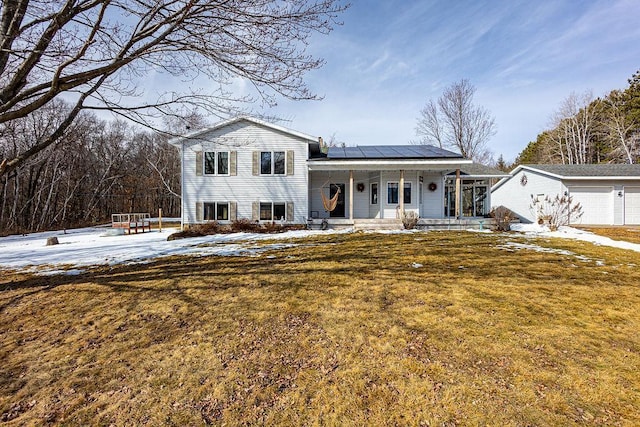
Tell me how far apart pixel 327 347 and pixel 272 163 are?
11.9 metres

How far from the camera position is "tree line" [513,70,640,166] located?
24.9 metres

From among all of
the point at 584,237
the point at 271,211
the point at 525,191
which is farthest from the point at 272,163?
the point at 525,191

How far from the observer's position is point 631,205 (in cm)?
1592

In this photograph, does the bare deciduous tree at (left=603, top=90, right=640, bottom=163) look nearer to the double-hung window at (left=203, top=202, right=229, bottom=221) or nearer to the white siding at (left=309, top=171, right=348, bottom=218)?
the white siding at (left=309, top=171, right=348, bottom=218)

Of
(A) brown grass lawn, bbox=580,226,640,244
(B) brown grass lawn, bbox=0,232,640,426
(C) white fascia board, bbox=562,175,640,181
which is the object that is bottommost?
(B) brown grass lawn, bbox=0,232,640,426

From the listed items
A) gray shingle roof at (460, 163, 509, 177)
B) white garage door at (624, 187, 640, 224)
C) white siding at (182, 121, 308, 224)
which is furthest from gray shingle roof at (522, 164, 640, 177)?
white siding at (182, 121, 308, 224)

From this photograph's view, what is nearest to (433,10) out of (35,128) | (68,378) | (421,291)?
(421,291)

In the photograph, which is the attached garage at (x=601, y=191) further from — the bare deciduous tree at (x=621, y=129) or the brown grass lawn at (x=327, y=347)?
the brown grass lawn at (x=327, y=347)

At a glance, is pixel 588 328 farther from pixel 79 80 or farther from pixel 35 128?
pixel 35 128

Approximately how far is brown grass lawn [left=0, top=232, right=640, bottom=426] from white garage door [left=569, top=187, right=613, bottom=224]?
13.2 metres

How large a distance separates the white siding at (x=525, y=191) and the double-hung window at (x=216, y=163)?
17753 mm

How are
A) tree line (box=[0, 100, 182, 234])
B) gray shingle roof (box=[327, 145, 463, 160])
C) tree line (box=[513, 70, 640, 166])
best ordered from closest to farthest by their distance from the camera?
gray shingle roof (box=[327, 145, 463, 160]) → tree line (box=[0, 100, 182, 234]) → tree line (box=[513, 70, 640, 166])

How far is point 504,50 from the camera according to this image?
533 inches

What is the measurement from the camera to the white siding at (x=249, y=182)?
14.1 metres
